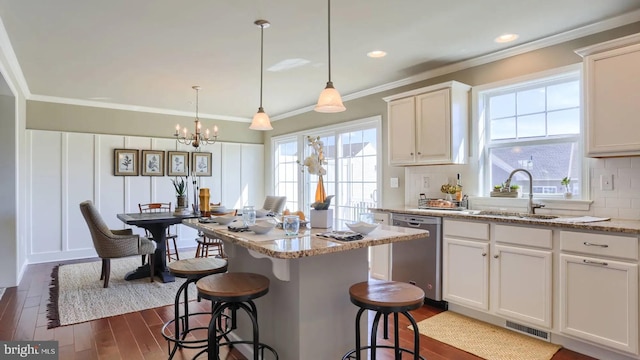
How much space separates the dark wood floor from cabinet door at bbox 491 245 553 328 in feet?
1.00

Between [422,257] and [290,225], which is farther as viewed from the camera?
[422,257]

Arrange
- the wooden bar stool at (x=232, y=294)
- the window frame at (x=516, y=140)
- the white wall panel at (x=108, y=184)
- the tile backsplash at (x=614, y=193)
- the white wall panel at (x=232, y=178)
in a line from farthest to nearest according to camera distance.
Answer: the white wall panel at (x=232, y=178), the white wall panel at (x=108, y=184), the window frame at (x=516, y=140), the tile backsplash at (x=614, y=193), the wooden bar stool at (x=232, y=294)

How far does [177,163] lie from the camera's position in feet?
20.7

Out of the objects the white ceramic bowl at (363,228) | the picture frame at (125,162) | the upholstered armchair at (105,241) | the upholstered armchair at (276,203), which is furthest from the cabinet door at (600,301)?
the picture frame at (125,162)

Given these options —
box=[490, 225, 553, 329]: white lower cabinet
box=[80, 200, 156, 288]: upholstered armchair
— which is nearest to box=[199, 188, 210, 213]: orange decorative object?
box=[80, 200, 156, 288]: upholstered armchair

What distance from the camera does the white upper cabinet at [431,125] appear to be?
11.7 ft

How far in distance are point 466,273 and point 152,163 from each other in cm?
507

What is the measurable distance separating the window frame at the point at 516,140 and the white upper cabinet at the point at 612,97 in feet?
0.37

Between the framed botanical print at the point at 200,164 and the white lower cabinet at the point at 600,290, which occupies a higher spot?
the framed botanical print at the point at 200,164

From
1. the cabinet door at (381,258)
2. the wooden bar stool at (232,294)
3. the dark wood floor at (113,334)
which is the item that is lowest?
the dark wood floor at (113,334)

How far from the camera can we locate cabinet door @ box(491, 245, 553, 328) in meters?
2.65

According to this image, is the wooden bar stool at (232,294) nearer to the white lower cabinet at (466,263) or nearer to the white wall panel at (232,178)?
the white lower cabinet at (466,263)

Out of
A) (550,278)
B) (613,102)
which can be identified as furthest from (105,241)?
(613,102)

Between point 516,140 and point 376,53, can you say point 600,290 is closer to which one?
point 516,140
